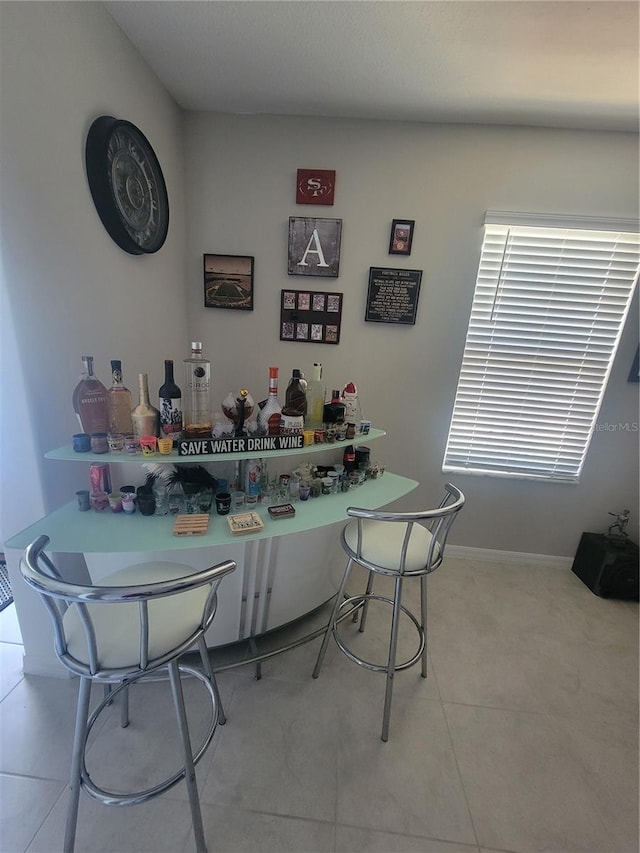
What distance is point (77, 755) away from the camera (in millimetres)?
863

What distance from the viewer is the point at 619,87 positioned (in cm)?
147

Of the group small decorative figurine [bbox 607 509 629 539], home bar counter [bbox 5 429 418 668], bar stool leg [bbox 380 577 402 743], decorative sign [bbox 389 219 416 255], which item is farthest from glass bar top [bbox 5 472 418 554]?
small decorative figurine [bbox 607 509 629 539]

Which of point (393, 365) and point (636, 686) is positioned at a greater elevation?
point (393, 365)

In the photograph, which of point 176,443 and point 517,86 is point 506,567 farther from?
point 517,86

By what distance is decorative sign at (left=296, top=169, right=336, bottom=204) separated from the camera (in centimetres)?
191

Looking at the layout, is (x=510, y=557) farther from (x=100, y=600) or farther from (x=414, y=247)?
(x=100, y=600)

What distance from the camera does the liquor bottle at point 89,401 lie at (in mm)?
1155

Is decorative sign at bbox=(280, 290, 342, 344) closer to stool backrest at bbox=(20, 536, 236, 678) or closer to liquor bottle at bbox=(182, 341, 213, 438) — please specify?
liquor bottle at bbox=(182, 341, 213, 438)

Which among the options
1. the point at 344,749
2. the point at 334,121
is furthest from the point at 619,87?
the point at 344,749

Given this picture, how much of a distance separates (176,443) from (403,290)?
5.33ft

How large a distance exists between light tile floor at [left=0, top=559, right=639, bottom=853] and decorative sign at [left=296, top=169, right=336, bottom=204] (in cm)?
249

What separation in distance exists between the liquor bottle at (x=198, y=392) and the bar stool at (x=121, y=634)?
20.9 inches

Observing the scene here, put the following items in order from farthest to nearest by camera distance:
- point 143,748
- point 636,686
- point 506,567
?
point 506,567, point 636,686, point 143,748

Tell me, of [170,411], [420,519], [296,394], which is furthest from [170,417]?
[420,519]
